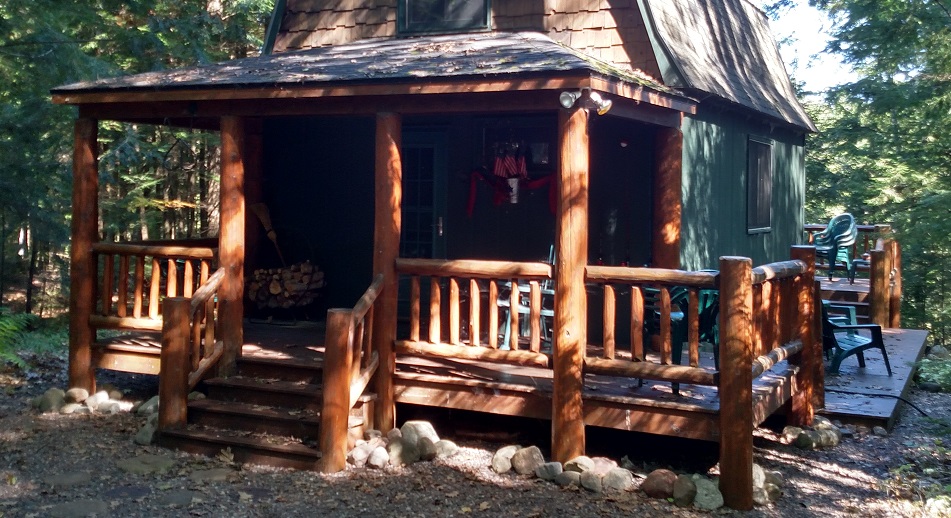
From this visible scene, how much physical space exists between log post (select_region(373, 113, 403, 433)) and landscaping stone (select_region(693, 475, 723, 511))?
104 inches

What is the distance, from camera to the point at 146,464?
269 inches

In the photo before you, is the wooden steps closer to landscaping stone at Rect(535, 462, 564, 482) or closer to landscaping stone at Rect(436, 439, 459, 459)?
landscaping stone at Rect(436, 439, 459, 459)

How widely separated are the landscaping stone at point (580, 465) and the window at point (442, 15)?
17.7ft

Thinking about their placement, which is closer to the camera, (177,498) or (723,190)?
(177,498)

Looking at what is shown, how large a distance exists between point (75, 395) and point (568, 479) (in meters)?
4.99

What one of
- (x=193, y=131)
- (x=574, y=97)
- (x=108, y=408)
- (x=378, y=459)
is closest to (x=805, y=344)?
(x=574, y=97)

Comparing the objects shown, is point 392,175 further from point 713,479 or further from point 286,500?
point 713,479

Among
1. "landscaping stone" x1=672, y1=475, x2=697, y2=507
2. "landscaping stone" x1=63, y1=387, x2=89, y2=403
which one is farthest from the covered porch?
"landscaping stone" x1=672, y1=475, x2=697, y2=507

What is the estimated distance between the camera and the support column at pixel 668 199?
29.2 feet

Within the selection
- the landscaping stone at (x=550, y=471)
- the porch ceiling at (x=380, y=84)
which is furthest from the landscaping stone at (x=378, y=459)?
the porch ceiling at (x=380, y=84)

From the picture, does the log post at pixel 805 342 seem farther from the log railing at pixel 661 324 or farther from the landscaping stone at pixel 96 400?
the landscaping stone at pixel 96 400

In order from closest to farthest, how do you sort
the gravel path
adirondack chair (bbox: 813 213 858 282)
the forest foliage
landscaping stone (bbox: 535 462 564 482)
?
1. the gravel path
2. landscaping stone (bbox: 535 462 564 482)
3. the forest foliage
4. adirondack chair (bbox: 813 213 858 282)

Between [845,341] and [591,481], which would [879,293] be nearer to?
[845,341]

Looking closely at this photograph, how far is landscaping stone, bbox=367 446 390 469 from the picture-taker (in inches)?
267
